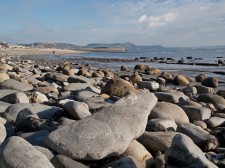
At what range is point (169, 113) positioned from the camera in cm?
660

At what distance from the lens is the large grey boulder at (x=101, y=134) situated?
4043 millimetres

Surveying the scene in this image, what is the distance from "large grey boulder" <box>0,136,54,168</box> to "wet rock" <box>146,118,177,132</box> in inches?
90.3

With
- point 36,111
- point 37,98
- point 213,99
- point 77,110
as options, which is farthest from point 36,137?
point 213,99

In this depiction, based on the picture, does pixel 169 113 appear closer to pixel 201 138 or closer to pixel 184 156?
pixel 201 138

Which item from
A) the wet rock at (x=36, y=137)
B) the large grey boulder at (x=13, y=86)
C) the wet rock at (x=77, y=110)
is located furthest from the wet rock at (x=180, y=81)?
the wet rock at (x=36, y=137)

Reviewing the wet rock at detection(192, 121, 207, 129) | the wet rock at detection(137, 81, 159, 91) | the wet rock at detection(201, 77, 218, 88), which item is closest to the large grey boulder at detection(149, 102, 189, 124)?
the wet rock at detection(192, 121, 207, 129)

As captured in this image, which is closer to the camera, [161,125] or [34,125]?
[34,125]

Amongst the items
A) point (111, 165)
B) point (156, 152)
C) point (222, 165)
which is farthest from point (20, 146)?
point (222, 165)

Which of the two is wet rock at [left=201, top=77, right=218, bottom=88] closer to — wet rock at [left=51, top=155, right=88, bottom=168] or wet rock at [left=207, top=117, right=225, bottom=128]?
wet rock at [left=207, top=117, right=225, bottom=128]

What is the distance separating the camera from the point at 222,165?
445 cm

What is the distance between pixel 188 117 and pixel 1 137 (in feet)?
12.8

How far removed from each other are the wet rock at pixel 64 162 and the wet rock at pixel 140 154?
0.74m

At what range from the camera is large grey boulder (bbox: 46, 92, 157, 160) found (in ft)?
13.3

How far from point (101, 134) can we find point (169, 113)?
2.68 meters
